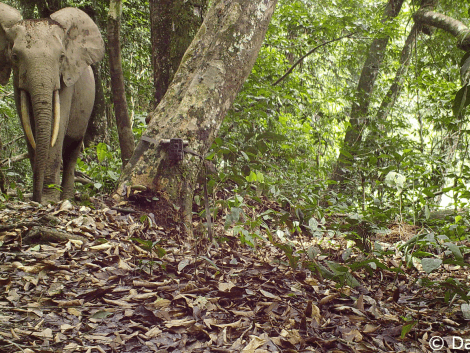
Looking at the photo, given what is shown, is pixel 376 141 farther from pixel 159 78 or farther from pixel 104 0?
pixel 104 0

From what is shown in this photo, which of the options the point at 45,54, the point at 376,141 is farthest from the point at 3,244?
the point at 376,141

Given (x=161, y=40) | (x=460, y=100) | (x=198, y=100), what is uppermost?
(x=161, y=40)

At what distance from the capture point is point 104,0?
8219mm

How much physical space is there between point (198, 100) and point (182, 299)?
191 centimetres

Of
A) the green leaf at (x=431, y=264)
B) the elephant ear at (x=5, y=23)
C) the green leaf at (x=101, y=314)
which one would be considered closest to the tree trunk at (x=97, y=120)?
the elephant ear at (x=5, y=23)

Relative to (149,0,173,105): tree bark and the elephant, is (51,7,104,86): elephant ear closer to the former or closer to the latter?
the elephant

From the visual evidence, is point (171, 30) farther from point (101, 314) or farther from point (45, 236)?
point (101, 314)

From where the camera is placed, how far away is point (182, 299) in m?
2.18

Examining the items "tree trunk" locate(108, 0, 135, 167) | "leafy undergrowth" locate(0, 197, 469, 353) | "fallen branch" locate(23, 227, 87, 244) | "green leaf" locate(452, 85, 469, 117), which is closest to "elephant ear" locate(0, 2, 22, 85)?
"tree trunk" locate(108, 0, 135, 167)

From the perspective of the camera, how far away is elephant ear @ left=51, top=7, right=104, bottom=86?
4.74 metres

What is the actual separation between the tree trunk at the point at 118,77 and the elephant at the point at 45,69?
0.20 meters

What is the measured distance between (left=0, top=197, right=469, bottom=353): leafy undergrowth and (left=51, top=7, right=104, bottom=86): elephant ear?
2.45 meters

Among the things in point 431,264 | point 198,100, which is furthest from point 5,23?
point 431,264

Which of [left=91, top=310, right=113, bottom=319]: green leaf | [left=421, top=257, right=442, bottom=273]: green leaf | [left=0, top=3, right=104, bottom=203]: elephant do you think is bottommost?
[left=91, top=310, right=113, bottom=319]: green leaf
